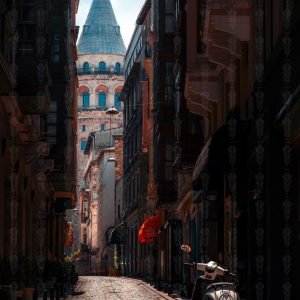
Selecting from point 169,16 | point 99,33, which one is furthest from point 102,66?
point 169,16

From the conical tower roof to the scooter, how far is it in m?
143

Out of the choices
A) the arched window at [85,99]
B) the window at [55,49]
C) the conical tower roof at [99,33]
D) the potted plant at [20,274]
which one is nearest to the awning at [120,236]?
the window at [55,49]

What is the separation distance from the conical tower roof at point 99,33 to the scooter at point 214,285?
142726mm

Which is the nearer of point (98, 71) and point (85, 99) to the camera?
point (85, 99)

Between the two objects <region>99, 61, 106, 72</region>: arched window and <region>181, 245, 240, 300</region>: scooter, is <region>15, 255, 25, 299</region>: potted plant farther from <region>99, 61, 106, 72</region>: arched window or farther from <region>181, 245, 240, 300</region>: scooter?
<region>99, 61, 106, 72</region>: arched window

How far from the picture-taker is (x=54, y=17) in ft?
160

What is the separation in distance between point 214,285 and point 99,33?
144 meters

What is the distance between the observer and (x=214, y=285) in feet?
55.5

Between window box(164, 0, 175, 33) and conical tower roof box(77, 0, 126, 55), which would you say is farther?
conical tower roof box(77, 0, 126, 55)

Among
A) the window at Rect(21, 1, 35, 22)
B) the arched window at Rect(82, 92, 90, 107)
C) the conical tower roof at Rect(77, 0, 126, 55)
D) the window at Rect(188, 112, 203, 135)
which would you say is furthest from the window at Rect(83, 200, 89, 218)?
the window at Rect(21, 1, 35, 22)

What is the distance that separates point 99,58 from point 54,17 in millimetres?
111504

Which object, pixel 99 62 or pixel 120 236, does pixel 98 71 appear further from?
pixel 120 236

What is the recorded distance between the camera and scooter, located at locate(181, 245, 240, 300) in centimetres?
1669

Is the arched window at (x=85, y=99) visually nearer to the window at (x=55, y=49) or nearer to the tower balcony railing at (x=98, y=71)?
the tower balcony railing at (x=98, y=71)
